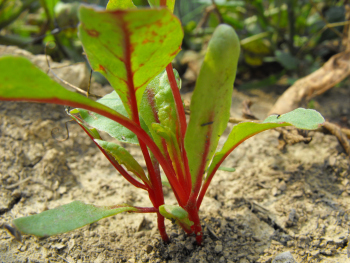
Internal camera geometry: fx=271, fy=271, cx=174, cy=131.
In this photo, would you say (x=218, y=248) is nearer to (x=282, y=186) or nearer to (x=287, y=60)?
(x=282, y=186)

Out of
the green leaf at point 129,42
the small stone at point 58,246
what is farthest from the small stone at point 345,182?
the small stone at point 58,246

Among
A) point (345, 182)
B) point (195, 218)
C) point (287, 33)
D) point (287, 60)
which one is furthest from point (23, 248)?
point (287, 33)

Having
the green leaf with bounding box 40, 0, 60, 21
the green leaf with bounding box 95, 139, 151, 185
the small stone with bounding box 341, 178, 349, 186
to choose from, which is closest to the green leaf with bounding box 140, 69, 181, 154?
the green leaf with bounding box 95, 139, 151, 185

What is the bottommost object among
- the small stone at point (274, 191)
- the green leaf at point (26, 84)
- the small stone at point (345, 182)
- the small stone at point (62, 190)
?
the small stone at point (345, 182)

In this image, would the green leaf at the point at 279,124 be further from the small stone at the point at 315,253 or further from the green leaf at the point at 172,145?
the small stone at the point at 315,253

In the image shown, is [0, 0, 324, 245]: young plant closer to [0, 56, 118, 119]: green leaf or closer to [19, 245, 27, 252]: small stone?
[0, 56, 118, 119]: green leaf

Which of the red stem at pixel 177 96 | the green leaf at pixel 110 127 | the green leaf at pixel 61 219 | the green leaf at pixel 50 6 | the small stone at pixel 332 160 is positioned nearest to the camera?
the green leaf at pixel 61 219

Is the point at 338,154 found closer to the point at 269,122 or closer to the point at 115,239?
the point at 269,122
